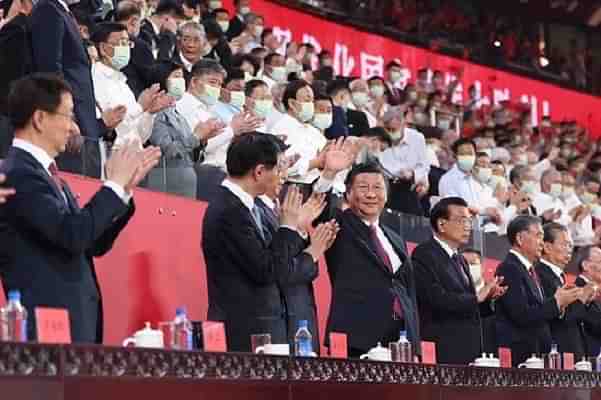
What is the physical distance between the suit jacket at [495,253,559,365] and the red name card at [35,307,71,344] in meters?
3.45

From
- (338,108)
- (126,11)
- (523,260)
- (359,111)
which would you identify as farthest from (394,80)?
(523,260)

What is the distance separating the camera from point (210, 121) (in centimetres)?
646

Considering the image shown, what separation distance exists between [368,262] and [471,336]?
0.72 m

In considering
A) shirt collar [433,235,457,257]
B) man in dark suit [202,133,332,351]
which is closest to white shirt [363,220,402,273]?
shirt collar [433,235,457,257]

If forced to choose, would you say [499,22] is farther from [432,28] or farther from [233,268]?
[233,268]

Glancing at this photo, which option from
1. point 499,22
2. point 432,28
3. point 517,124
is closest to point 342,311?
point 517,124

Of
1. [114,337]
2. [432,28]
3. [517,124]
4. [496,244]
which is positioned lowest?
[114,337]

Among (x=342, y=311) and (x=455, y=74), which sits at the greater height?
(x=455, y=74)

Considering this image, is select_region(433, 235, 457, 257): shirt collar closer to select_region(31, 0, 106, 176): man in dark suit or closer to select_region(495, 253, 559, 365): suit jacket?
select_region(495, 253, 559, 365): suit jacket

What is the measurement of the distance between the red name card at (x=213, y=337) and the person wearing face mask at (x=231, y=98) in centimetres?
385

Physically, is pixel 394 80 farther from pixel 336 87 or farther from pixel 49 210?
pixel 49 210

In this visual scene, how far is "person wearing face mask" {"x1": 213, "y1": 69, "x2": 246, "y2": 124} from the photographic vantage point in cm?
774

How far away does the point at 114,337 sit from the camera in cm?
521

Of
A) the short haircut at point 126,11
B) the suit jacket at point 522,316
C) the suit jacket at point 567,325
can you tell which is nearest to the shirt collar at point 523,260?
the suit jacket at point 522,316
